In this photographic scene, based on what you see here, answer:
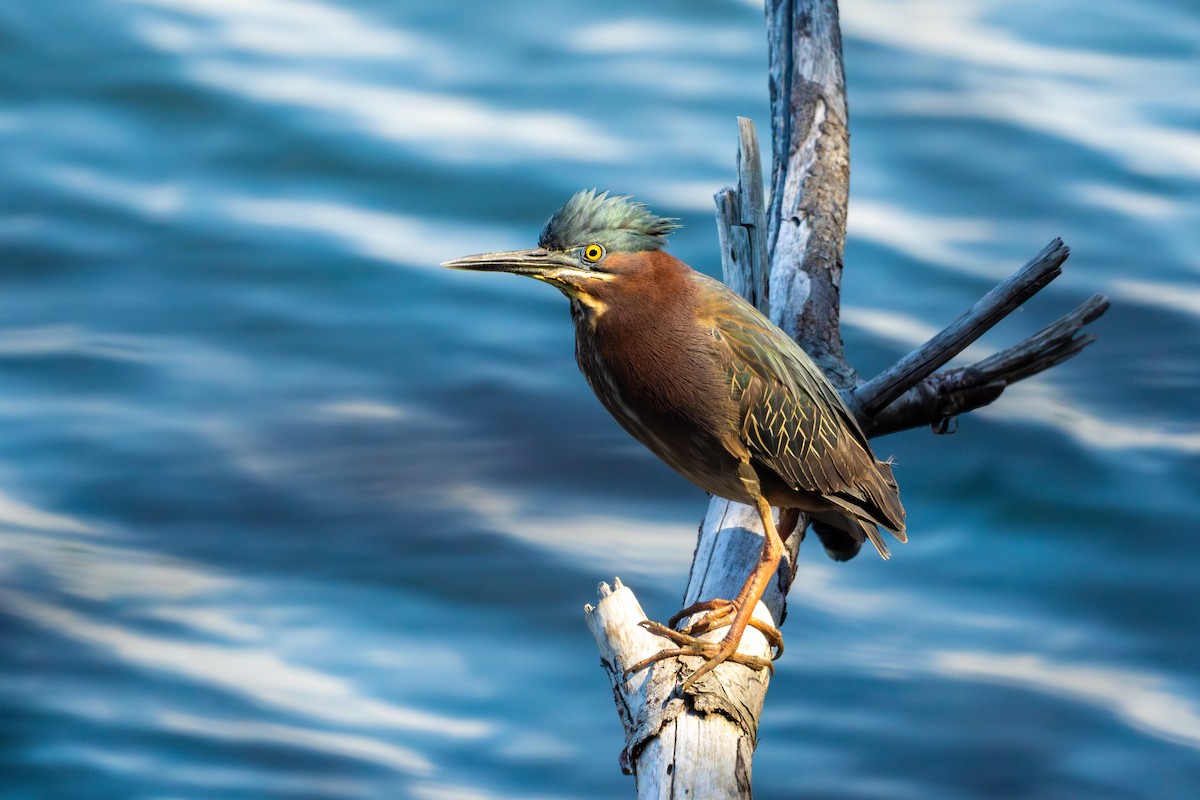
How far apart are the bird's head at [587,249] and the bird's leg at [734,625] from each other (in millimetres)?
653

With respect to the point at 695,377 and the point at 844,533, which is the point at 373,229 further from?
the point at 695,377

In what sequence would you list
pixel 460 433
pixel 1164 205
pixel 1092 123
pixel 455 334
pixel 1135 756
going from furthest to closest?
1. pixel 1092 123
2. pixel 1164 205
3. pixel 455 334
4. pixel 460 433
5. pixel 1135 756

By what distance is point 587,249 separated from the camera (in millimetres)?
2914

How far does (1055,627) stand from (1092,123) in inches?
181

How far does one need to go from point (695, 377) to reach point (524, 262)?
48 centimetres

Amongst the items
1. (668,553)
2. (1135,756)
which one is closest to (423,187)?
(668,553)

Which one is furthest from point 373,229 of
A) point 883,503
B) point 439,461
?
point 883,503

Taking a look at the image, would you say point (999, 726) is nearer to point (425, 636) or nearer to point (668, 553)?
point (668, 553)

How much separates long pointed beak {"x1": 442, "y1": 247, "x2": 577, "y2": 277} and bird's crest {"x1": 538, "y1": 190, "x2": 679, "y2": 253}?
0.08ft

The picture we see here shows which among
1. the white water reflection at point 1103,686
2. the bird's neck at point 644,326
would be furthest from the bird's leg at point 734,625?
the white water reflection at point 1103,686

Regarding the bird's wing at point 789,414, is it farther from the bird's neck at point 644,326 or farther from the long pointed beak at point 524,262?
the long pointed beak at point 524,262

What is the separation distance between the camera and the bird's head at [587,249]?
9.50 ft

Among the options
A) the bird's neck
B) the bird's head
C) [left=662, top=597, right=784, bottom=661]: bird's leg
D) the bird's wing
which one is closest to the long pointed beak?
the bird's head

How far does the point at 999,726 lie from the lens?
577cm
